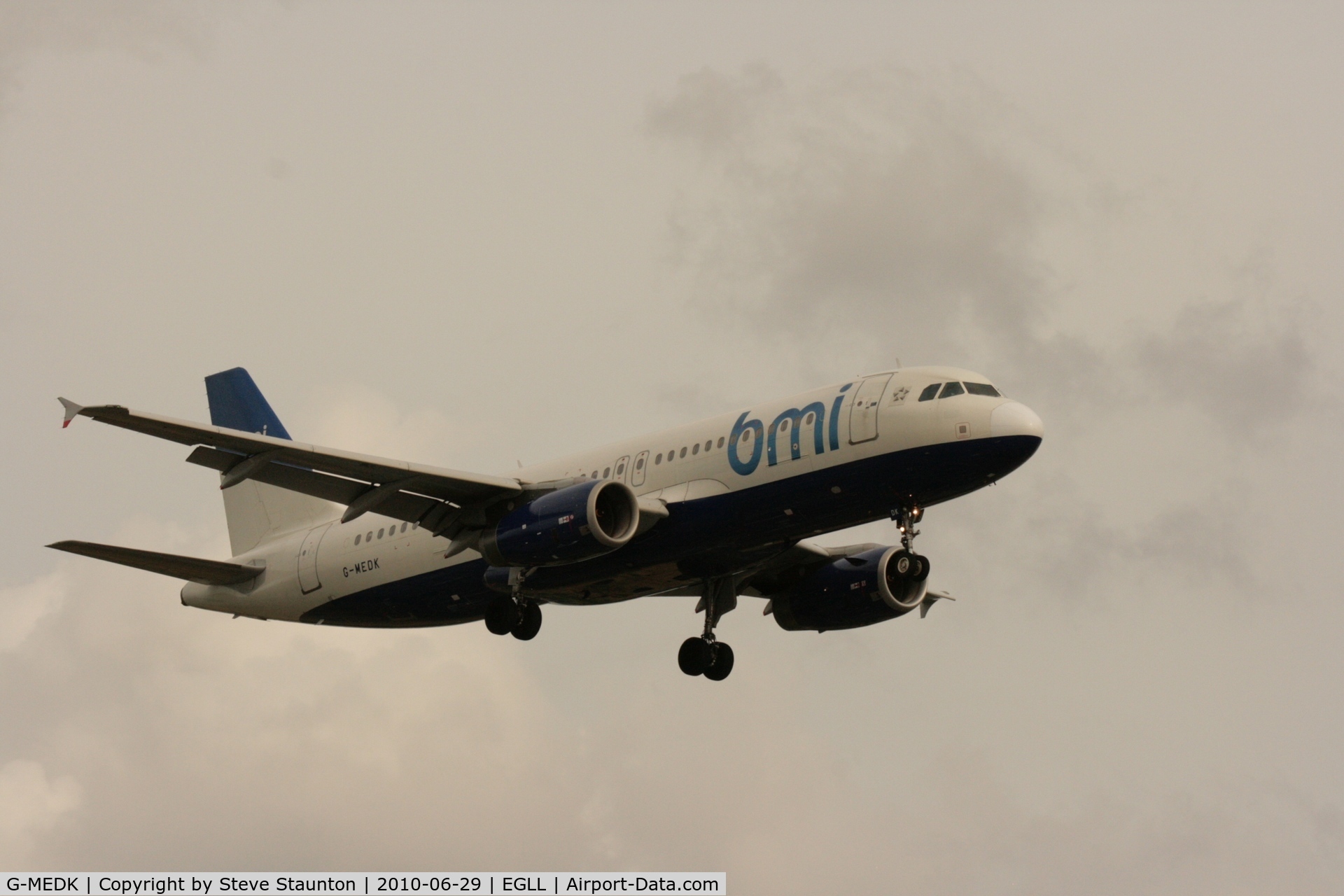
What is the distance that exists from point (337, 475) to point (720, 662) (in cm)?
1202

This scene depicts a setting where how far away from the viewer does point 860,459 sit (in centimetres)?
3894

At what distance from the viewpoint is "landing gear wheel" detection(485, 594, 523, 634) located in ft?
145

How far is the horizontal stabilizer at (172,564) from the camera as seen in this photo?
43031mm

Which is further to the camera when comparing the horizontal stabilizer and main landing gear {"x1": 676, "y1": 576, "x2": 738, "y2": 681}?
main landing gear {"x1": 676, "y1": 576, "x2": 738, "y2": 681}

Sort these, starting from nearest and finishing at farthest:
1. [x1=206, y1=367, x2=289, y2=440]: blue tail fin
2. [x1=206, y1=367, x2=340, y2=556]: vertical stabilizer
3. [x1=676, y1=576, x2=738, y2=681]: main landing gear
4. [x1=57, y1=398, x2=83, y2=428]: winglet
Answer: [x1=57, y1=398, x2=83, y2=428]: winglet < [x1=676, y1=576, x2=738, y2=681]: main landing gear < [x1=206, y1=367, x2=340, y2=556]: vertical stabilizer < [x1=206, y1=367, x2=289, y2=440]: blue tail fin

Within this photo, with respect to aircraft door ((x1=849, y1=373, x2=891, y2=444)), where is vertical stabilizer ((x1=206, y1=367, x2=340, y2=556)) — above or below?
above

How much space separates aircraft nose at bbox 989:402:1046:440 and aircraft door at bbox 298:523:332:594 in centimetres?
1962

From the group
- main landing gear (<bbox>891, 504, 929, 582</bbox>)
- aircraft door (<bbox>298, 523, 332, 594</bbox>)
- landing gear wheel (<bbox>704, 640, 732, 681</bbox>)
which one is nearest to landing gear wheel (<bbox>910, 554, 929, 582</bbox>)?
main landing gear (<bbox>891, 504, 929, 582</bbox>)

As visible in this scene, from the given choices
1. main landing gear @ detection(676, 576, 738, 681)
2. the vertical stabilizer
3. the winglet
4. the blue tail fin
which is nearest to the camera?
the winglet

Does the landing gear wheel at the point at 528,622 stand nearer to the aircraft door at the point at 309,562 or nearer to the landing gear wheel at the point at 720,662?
the landing gear wheel at the point at 720,662

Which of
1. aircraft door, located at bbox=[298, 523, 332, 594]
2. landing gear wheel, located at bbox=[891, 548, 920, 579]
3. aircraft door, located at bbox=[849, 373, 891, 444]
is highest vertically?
aircraft door, located at bbox=[298, 523, 332, 594]

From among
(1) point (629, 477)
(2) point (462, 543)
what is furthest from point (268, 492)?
(1) point (629, 477)

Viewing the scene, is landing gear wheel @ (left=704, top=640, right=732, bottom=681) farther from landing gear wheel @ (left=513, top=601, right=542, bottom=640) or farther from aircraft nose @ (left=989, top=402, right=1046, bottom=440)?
aircraft nose @ (left=989, top=402, right=1046, bottom=440)

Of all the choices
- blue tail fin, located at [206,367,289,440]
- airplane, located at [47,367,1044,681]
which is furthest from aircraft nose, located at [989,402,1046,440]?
blue tail fin, located at [206,367,289,440]
